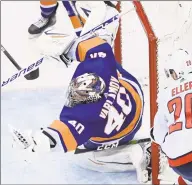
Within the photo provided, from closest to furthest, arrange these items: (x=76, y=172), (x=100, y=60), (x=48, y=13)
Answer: (x=100, y=60) < (x=76, y=172) < (x=48, y=13)

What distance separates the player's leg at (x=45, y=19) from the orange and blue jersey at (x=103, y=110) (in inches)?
17.8

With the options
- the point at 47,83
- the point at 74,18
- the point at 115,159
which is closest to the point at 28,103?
the point at 47,83

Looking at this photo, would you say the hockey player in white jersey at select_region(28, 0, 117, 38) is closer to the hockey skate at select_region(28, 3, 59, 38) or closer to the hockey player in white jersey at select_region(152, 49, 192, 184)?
the hockey skate at select_region(28, 3, 59, 38)

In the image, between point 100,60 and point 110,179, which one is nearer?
point 100,60

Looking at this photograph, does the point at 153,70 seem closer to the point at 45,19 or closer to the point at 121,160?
the point at 121,160

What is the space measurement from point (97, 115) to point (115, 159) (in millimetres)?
335

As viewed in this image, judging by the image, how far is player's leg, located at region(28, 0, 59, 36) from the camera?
231 centimetres

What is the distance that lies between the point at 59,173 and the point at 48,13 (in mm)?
692

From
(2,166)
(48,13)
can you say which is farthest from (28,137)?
(48,13)

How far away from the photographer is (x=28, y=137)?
1.71 meters

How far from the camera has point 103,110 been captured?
1.74m

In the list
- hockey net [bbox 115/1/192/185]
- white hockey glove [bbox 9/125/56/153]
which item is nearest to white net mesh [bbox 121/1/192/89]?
hockey net [bbox 115/1/192/185]

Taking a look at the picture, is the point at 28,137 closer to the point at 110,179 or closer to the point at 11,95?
the point at 110,179

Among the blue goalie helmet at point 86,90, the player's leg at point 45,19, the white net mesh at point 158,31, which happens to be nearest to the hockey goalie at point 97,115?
the blue goalie helmet at point 86,90
